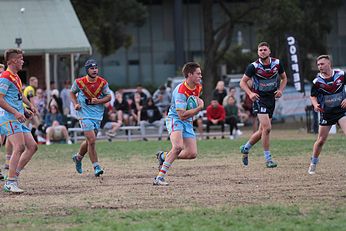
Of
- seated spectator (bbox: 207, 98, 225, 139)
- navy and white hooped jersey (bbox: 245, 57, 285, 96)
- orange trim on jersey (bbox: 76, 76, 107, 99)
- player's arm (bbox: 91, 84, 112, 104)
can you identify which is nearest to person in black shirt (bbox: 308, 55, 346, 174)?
navy and white hooped jersey (bbox: 245, 57, 285, 96)

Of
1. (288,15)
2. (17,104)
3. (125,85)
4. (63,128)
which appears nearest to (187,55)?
(125,85)

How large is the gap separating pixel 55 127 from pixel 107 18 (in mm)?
18421

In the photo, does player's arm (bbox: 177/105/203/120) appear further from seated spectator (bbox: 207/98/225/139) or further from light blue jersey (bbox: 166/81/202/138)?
seated spectator (bbox: 207/98/225/139)

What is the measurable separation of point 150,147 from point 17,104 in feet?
40.8

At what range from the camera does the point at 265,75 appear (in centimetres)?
1638

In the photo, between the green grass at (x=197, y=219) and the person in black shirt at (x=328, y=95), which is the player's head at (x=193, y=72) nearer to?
the person in black shirt at (x=328, y=95)

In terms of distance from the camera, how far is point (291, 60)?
33406mm

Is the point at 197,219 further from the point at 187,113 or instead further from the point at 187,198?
the point at 187,113

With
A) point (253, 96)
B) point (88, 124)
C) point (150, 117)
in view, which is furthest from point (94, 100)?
point (150, 117)

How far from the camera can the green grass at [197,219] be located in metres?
9.46

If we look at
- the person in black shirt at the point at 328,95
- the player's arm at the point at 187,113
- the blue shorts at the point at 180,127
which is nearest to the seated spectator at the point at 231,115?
the person in black shirt at the point at 328,95

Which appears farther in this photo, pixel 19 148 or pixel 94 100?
pixel 94 100

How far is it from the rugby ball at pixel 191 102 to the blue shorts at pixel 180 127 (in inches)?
11.4

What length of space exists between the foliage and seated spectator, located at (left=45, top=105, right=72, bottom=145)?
15757 mm
